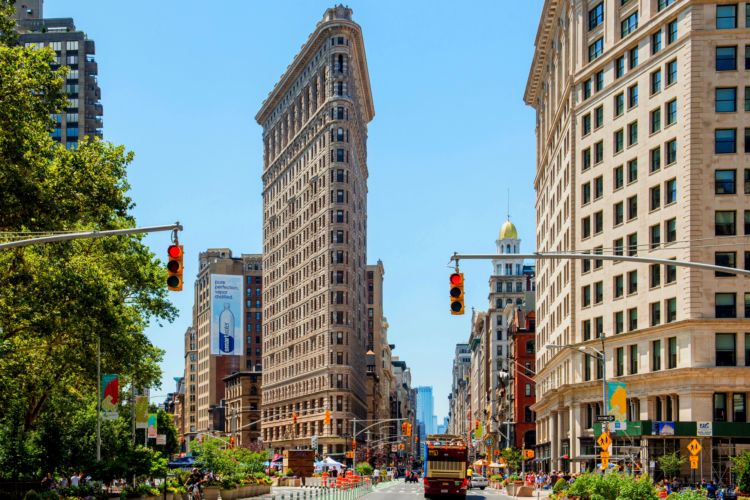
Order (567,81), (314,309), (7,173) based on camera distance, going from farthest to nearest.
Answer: (314,309), (567,81), (7,173)

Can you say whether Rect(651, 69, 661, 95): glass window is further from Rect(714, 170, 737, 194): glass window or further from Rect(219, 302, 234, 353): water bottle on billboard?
Rect(219, 302, 234, 353): water bottle on billboard

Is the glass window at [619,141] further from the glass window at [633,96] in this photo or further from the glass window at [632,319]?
the glass window at [632,319]

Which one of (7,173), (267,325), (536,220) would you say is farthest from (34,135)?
(267,325)

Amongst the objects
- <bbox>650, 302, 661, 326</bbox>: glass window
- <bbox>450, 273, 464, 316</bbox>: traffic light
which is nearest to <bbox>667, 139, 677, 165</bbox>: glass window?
<bbox>650, 302, 661, 326</bbox>: glass window

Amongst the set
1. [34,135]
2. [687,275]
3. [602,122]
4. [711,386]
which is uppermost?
[602,122]

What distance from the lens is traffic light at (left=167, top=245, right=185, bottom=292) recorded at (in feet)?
76.0

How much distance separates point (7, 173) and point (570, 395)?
5580 cm

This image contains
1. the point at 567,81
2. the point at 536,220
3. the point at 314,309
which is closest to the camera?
the point at 567,81

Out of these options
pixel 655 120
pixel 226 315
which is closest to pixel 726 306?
pixel 655 120

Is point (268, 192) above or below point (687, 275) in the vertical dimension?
above

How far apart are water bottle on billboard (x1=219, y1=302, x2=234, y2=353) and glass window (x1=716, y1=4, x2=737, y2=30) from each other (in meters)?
115

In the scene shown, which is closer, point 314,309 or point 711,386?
point 711,386

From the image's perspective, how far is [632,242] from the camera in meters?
73.1

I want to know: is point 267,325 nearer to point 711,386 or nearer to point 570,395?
point 570,395
